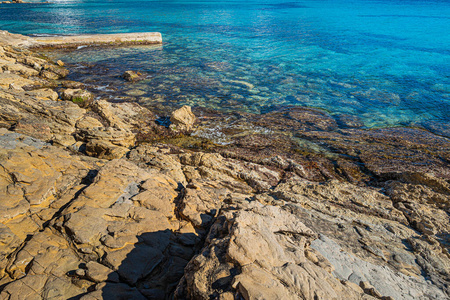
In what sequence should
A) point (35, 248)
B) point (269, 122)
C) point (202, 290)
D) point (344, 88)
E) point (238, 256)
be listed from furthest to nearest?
1. point (344, 88)
2. point (269, 122)
3. point (35, 248)
4. point (238, 256)
5. point (202, 290)

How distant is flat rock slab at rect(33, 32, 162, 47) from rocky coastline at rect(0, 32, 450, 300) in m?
Result: 21.5

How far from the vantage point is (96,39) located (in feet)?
98.7

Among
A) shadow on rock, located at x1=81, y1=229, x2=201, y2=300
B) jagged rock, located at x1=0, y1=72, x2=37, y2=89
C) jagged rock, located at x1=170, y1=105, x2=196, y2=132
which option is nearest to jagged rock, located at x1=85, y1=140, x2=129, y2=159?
jagged rock, located at x1=170, y1=105, x2=196, y2=132

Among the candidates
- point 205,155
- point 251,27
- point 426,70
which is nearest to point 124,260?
point 205,155

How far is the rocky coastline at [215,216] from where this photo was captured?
381cm

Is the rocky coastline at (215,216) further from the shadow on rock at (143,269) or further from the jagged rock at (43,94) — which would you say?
the jagged rock at (43,94)

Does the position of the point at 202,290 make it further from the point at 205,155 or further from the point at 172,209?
the point at 205,155

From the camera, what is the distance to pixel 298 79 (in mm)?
21188

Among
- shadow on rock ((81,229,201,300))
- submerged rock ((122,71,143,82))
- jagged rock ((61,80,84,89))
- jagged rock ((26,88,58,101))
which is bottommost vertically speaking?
jagged rock ((61,80,84,89))

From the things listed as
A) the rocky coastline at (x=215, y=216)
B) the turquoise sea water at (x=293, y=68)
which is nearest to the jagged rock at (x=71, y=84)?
the turquoise sea water at (x=293, y=68)

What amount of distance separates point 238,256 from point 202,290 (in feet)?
2.22

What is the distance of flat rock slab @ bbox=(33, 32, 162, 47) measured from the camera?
28.2 metres

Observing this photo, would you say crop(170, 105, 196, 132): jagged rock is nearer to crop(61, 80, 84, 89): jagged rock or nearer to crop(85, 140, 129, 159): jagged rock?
crop(85, 140, 129, 159): jagged rock

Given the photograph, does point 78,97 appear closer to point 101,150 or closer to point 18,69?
point 101,150
